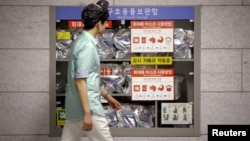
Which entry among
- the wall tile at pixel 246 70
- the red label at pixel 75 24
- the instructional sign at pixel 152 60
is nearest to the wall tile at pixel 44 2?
the red label at pixel 75 24

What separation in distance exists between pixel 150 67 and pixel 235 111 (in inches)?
36.2

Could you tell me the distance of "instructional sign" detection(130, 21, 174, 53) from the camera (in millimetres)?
3668

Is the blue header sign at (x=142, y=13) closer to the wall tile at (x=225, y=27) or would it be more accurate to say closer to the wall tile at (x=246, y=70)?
the wall tile at (x=225, y=27)

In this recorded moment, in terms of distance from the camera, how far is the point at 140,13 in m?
3.66

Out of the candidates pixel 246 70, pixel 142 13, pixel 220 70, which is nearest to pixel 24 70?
pixel 142 13

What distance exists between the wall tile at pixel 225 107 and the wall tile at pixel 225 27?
18.8 inches

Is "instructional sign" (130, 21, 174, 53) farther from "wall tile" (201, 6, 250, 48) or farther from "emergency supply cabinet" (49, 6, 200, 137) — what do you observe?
"wall tile" (201, 6, 250, 48)

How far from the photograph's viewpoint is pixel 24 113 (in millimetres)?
3730

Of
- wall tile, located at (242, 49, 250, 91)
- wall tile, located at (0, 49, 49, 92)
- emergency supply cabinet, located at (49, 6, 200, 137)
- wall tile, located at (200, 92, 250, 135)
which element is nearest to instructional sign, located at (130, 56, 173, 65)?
emergency supply cabinet, located at (49, 6, 200, 137)

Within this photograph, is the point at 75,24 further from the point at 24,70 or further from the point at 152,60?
the point at 152,60

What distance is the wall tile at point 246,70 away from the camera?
370 cm

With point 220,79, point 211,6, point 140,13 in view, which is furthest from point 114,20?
point 220,79

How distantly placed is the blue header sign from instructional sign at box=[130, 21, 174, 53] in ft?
0.21

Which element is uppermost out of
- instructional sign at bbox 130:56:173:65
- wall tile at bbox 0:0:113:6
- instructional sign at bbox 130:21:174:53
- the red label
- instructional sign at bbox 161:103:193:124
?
wall tile at bbox 0:0:113:6
